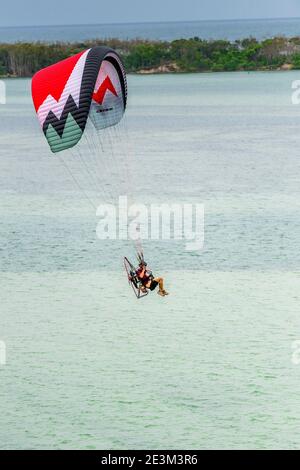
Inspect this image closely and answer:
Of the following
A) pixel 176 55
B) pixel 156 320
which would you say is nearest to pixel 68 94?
pixel 156 320

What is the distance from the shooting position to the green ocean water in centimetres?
2323

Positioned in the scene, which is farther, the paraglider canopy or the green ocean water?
the green ocean water

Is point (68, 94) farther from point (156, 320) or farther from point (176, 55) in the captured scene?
point (176, 55)

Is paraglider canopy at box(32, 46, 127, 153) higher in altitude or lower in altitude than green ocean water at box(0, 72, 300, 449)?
higher

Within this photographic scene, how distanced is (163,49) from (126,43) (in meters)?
4.27

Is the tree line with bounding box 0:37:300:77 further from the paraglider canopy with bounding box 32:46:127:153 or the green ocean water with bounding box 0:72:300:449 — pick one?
the paraglider canopy with bounding box 32:46:127:153

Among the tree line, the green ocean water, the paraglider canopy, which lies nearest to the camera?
the paraglider canopy

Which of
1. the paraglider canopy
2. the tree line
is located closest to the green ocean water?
the paraglider canopy

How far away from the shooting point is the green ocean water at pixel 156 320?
76.2 ft

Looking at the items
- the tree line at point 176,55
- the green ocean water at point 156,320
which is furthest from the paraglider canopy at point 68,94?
the tree line at point 176,55

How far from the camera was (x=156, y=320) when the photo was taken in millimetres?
30094

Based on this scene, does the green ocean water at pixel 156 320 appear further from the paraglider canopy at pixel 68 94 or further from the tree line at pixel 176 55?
the tree line at pixel 176 55

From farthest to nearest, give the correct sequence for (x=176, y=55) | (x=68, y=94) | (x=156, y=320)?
1. (x=176, y=55)
2. (x=156, y=320)
3. (x=68, y=94)

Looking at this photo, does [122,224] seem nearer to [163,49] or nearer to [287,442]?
[287,442]
